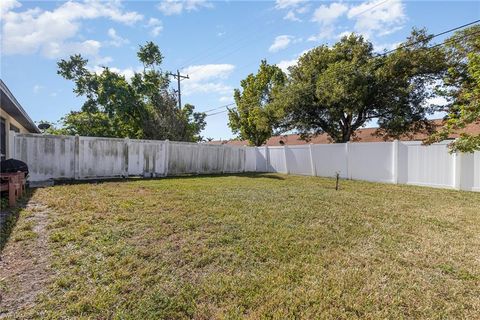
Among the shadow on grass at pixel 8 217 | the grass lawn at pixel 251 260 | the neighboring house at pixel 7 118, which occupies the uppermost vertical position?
the neighboring house at pixel 7 118

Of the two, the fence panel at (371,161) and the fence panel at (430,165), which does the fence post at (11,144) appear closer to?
the fence panel at (371,161)

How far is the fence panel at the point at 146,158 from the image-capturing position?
1087cm

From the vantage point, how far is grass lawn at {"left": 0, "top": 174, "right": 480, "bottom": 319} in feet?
7.86

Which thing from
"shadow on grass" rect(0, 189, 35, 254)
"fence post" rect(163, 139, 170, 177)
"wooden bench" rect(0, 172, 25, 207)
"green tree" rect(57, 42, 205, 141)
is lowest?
"shadow on grass" rect(0, 189, 35, 254)

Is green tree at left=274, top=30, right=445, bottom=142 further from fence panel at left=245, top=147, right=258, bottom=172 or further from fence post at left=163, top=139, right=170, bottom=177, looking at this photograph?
fence post at left=163, top=139, right=170, bottom=177

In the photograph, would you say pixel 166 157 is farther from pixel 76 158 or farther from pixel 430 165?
pixel 430 165

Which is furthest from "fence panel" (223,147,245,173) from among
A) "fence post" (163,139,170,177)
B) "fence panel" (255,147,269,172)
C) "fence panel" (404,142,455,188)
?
"fence panel" (404,142,455,188)

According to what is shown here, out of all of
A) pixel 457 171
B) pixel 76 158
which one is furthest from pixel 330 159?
pixel 76 158

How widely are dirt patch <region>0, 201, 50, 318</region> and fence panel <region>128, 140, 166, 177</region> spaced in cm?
680

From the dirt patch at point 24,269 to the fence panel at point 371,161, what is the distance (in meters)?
10.3

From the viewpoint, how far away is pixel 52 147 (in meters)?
8.97

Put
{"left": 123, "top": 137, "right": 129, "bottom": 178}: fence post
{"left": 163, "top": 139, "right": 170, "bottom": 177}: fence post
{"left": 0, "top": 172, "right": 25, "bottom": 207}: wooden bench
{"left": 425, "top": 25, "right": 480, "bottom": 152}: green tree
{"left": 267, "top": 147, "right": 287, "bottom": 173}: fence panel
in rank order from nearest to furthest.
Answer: {"left": 425, "top": 25, "right": 480, "bottom": 152}: green tree < {"left": 0, "top": 172, "right": 25, "bottom": 207}: wooden bench < {"left": 123, "top": 137, "right": 129, "bottom": 178}: fence post < {"left": 163, "top": 139, "right": 170, "bottom": 177}: fence post < {"left": 267, "top": 147, "right": 287, "bottom": 173}: fence panel

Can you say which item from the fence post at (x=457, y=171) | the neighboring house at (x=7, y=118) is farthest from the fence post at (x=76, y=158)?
the fence post at (x=457, y=171)

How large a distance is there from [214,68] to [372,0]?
11711 mm
